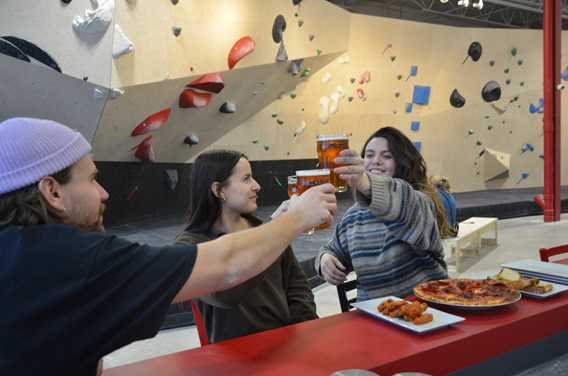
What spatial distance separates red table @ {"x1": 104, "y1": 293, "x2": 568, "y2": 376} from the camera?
1.29m

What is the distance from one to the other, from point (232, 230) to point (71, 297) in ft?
4.24

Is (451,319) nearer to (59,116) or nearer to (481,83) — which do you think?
(59,116)

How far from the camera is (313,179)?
1532 millimetres

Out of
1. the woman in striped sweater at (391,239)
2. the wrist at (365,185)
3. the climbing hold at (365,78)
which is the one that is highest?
the climbing hold at (365,78)

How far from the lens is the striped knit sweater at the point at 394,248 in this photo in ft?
6.26

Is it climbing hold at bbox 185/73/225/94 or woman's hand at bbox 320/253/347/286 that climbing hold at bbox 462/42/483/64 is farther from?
woman's hand at bbox 320/253/347/286

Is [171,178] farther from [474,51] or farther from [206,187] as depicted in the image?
[474,51]

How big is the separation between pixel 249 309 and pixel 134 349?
2.10 metres

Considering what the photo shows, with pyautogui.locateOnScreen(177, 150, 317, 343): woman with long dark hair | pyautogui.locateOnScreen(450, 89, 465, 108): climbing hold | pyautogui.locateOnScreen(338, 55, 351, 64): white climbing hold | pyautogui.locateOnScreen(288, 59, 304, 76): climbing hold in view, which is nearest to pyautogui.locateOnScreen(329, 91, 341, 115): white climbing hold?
pyautogui.locateOnScreen(338, 55, 351, 64): white climbing hold

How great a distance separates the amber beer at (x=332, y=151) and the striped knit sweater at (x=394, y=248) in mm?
375

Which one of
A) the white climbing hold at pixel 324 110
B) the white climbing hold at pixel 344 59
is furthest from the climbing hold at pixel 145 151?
the white climbing hold at pixel 344 59

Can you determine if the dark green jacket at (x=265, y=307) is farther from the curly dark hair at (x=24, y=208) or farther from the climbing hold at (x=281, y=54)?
the climbing hold at (x=281, y=54)

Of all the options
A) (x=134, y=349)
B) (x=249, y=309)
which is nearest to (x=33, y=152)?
(x=249, y=309)

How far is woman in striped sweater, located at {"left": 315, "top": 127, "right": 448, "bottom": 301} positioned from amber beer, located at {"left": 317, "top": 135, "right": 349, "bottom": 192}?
320mm
